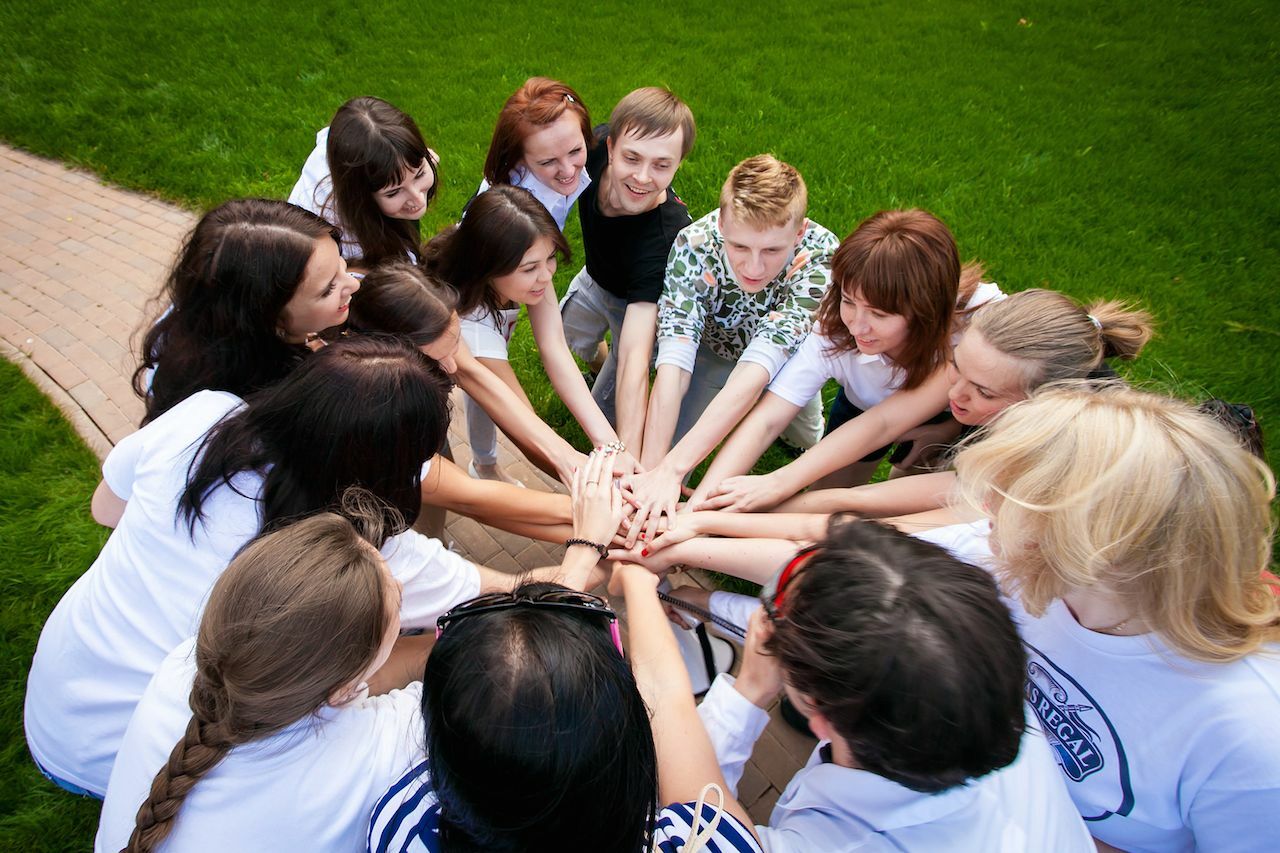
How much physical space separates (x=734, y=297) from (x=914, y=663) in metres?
2.10

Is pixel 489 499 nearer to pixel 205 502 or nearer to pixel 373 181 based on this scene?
pixel 205 502

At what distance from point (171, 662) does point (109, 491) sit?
0.84m

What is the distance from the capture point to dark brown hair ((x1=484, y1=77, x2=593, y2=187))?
310 centimetres

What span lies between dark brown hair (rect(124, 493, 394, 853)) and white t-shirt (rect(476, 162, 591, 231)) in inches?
83.6

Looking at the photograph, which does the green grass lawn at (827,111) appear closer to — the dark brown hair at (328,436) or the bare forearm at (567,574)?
the bare forearm at (567,574)


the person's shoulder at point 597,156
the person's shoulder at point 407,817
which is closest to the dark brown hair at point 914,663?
the person's shoulder at point 407,817

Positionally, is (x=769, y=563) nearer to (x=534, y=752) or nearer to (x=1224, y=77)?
(x=534, y=752)

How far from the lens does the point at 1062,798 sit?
1.42m

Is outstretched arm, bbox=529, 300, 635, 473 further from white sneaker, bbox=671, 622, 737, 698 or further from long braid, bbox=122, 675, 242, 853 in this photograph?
long braid, bbox=122, 675, 242, 853

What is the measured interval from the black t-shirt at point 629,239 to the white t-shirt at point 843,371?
0.79 metres

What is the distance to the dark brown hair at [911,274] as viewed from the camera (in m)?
2.32

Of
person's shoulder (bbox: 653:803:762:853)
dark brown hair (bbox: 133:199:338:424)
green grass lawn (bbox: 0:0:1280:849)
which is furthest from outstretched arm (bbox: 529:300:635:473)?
person's shoulder (bbox: 653:803:762:853)

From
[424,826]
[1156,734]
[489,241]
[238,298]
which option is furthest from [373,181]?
[1156,734]

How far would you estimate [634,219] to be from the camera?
3260 mm
